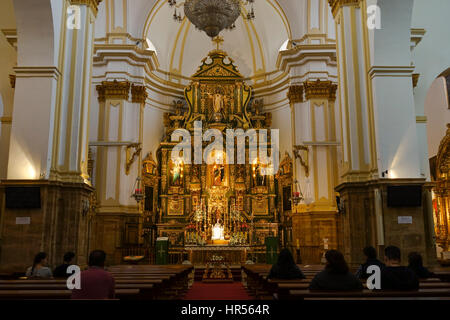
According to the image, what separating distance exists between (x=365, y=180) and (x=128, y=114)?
1138 cm

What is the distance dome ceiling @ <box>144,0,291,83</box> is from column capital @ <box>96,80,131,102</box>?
443 centimetres

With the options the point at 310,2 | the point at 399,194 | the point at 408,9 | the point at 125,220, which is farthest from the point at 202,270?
the point at 310,2

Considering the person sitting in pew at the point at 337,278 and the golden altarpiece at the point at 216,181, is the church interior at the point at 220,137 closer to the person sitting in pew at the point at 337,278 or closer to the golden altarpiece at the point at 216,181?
the golden altarpiece at the point at 216,181

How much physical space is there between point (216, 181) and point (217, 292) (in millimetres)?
9616

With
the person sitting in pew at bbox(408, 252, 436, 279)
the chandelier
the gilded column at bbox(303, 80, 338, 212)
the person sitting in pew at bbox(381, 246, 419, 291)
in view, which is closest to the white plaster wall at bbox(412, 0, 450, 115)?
the gilded column at bbox(303, 80, 338, 212)

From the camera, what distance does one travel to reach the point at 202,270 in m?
16.1

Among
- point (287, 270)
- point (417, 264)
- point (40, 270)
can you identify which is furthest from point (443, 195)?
point (40, 270)

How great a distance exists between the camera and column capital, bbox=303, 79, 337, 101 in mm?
18594

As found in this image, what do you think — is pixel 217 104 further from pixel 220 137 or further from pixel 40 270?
pixel 40 270

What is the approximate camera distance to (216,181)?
20.8 m

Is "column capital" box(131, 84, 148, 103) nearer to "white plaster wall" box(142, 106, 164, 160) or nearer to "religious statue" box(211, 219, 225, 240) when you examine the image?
"white plaster wall" box(142, 106, 164, 160)

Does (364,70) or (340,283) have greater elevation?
(364,70)
